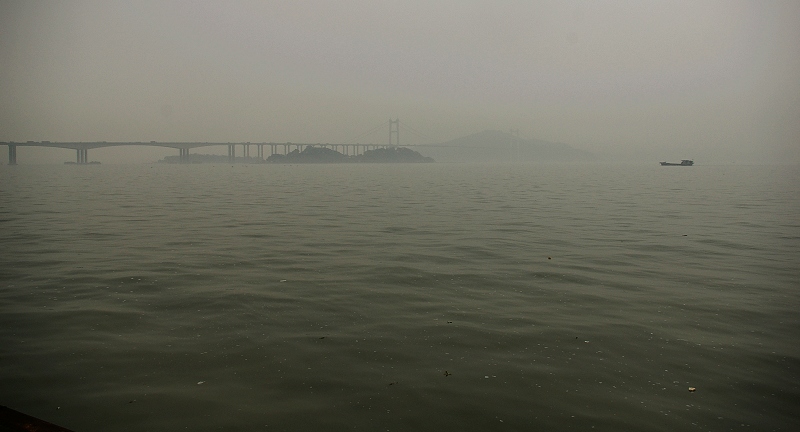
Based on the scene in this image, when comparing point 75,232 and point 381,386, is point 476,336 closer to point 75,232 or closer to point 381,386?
point 381,386

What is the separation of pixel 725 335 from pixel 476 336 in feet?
10.3

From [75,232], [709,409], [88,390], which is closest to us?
[709,409]

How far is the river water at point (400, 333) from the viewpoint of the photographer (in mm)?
4816

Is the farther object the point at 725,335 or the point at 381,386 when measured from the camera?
the point at 725,335

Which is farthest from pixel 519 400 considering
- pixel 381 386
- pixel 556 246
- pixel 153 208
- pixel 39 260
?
pixel 153 208

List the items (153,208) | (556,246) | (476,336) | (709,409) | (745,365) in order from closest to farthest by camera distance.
Answer: (709,409) < (745,365) < (476,336) < (556,246) < (153,208)

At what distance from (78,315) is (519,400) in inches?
242

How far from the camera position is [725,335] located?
6773 millimetres

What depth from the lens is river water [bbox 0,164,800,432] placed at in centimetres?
482

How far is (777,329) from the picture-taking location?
23.2 ft

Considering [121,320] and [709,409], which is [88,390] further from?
[709,409]

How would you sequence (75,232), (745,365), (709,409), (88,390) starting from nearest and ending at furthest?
(709,409), (88,390), (745,365), (75,232)

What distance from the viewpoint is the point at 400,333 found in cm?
678

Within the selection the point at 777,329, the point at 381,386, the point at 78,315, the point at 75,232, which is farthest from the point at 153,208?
the point at 777,329
